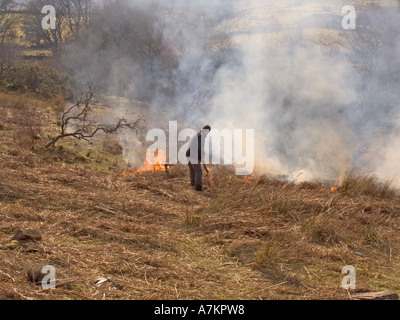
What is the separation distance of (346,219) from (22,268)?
18.1 ft

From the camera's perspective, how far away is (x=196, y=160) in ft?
31.2

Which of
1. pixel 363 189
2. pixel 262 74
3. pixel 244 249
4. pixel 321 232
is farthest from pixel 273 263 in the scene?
pixel 262 74

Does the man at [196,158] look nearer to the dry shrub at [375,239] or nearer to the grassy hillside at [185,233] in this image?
the grassy hillside at [185,233]

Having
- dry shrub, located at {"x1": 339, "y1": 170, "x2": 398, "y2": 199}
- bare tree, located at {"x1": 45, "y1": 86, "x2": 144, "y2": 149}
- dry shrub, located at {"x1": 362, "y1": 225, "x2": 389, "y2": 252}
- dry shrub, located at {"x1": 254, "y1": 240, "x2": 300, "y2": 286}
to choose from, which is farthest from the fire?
dry shrub, located at {"x1": 362, "y1": 225, "x2": 389, "y2": 252}

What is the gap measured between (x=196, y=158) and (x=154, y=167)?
1638mm

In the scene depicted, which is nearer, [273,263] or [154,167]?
[273,263]

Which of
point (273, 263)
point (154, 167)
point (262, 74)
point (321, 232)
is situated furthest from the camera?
point (262, 74)

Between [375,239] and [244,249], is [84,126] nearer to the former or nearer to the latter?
[244,249]

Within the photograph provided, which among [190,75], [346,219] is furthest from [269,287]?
[190,75]

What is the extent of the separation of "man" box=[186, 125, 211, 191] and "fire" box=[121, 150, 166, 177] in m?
1.18

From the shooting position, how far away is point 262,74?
65.7 ft

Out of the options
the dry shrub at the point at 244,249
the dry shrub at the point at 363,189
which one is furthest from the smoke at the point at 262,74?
the dry shrub at the point at 244,249

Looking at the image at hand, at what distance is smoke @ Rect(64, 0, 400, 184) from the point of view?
1678 centimetres

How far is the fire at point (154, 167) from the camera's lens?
10320mm
